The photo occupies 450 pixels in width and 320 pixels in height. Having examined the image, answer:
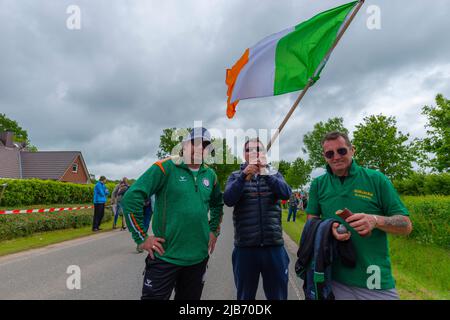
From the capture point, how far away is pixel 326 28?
13.1 feet

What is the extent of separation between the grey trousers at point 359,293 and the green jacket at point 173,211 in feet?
3.70

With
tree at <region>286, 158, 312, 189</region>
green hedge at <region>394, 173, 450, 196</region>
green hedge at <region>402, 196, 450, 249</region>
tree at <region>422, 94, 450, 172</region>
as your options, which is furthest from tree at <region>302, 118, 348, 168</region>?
green hedge at <region>402, 196, 450, 249</region>

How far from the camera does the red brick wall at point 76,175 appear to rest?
122 feet

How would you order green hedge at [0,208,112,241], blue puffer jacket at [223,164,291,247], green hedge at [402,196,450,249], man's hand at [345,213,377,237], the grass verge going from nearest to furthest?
man's hand at [345,213,377,237], blue puffer jacket at [223,164,291,247], green hedge at [402,196,450,249], the grass verge, green hedge at [0,208,112,241]

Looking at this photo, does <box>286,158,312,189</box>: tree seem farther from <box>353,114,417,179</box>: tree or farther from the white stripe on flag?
the white stripe on flag

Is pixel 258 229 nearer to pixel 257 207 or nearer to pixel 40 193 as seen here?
pixel 257 207

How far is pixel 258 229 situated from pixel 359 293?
109 centimetres

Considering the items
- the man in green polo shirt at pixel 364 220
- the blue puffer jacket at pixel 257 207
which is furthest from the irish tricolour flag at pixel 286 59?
the man in green polo shirt at pixel 364 220

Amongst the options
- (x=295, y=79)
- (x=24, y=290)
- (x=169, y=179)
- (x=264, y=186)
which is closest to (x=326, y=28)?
(x=295, y=79)

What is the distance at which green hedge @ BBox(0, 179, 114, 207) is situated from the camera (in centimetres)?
1499

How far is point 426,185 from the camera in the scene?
12180 millimetres

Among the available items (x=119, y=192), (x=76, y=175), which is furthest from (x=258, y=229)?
(x=76, y=175)
